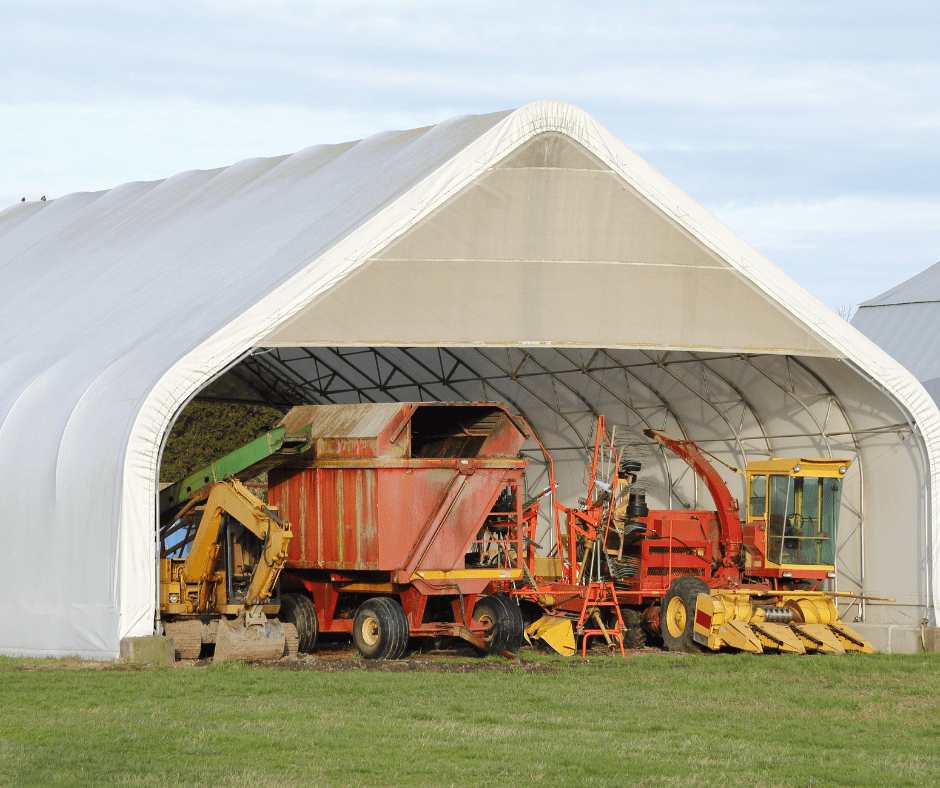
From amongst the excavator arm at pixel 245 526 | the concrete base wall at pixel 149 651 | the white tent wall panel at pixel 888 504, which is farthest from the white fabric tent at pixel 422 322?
the excavator arm at pixel 245 526

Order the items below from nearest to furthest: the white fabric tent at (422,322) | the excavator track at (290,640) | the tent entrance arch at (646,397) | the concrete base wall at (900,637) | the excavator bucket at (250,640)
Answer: the white fabric tent at (422,322) < the excavator bucket at (250,640) < the excavator track at (290,640) < the concrete base wall at (900,637) < the tent entrance arch at (646,397)

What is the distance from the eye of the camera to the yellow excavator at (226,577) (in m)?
16.3

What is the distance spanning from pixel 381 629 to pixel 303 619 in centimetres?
166

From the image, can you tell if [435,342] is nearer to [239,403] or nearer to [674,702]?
[674,702]

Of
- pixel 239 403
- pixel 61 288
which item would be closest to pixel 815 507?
pixel 61 288

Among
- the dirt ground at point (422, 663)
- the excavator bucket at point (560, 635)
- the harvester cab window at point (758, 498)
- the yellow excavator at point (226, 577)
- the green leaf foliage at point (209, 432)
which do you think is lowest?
the dirt ground at point (422, 663)

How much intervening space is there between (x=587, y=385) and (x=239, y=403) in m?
10.9

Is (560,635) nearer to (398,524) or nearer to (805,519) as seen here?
(398,524)

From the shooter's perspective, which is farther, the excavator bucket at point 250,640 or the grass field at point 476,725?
the excavator bucket at point 250,640

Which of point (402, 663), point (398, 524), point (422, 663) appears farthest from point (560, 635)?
point (398, 524)

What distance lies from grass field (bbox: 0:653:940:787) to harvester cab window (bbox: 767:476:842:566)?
3.00 m

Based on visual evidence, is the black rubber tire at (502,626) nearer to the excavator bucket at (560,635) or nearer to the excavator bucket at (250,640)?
the excavator bucket at (560,635)

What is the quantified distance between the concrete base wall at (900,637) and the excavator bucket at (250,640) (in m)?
8.89

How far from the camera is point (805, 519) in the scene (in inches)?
768
